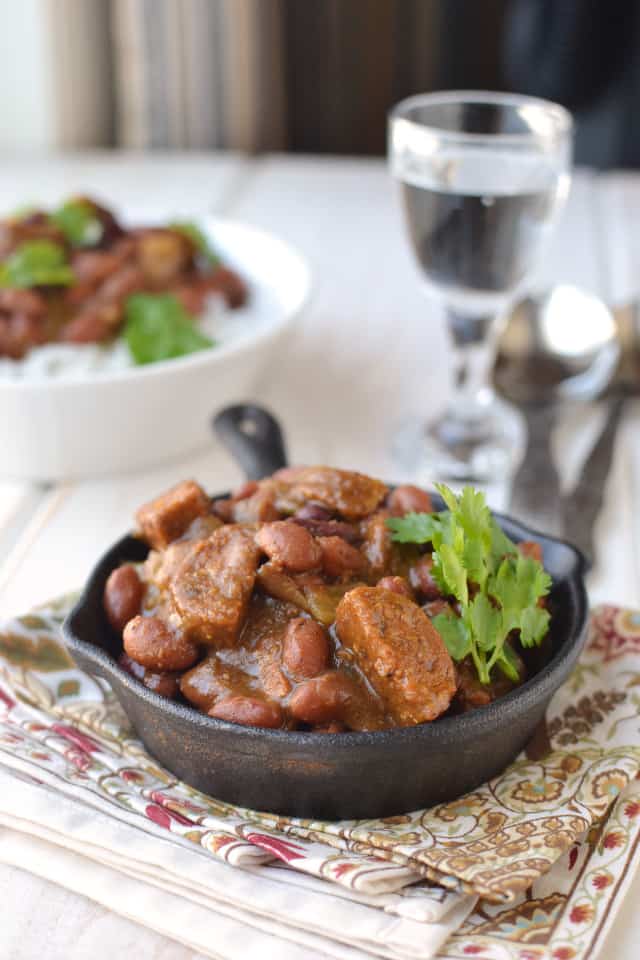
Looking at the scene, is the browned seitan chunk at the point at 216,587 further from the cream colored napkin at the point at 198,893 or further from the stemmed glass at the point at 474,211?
the stemmed glass at the point at 474,211

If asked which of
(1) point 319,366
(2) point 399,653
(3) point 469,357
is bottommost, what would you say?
(1) point 319,366

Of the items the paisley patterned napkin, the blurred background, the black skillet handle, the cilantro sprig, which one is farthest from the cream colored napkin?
the blurred background

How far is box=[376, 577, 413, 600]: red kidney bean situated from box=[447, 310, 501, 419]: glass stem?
35.0 inches

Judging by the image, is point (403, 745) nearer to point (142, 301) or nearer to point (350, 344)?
point (142, 301)

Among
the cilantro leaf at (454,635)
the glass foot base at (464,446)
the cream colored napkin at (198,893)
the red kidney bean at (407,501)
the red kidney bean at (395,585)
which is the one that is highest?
the red kidney bean at (407,501)

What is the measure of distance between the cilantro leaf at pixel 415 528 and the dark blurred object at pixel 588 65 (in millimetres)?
3058

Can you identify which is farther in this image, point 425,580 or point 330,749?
point 425,580

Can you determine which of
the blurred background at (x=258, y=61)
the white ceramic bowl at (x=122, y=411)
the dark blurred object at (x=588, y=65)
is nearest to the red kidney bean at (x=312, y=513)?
the white ceramic bowl at (x=122, y=411)

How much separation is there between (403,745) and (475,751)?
11 cm

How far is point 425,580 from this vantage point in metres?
1.26

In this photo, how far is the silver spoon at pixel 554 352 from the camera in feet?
→ 7.22

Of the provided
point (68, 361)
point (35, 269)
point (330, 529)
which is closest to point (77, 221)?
point (35, 269)

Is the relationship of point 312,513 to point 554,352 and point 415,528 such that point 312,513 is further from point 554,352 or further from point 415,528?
point 554,352

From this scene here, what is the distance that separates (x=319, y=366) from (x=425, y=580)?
123 cm
